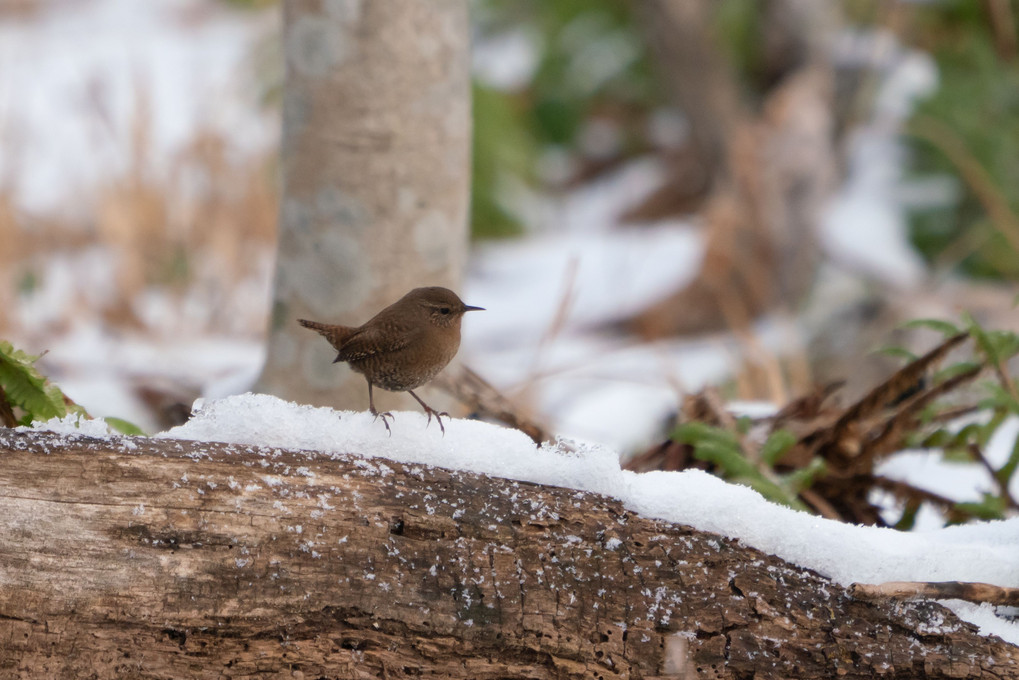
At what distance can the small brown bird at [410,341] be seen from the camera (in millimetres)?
1881

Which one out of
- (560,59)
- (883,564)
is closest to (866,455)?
(883,564)

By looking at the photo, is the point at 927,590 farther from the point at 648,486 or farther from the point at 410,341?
the point at 410,341

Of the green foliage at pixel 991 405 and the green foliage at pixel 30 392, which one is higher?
the green foliage at pixel 991 405


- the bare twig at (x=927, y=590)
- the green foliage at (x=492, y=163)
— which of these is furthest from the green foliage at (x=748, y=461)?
the green foliage at (x=492, y=163)

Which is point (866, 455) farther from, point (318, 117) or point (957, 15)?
point (957, 15)

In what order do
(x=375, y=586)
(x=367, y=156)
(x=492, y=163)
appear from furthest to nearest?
(x=492, y=163) < (x=367, y=156) < (x=375, y=586)

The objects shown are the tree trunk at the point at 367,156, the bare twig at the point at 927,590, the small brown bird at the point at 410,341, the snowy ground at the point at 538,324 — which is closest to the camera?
the bare twig at the point at 927,590

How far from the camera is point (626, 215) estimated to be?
9.27 m

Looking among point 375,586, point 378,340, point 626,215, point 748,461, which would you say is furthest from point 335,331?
point 626,215

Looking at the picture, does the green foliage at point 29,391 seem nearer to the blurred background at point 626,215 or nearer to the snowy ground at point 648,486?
the snowy ground at point 648,486

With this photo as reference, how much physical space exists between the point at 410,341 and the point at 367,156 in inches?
28.7

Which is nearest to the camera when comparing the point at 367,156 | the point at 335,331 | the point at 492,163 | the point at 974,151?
the point at 335,331

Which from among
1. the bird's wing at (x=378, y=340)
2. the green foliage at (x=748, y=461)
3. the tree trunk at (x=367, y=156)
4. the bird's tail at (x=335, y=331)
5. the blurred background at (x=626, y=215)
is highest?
the blurred background at (x=626, y=215)

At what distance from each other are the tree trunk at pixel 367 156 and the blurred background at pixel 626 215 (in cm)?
54
